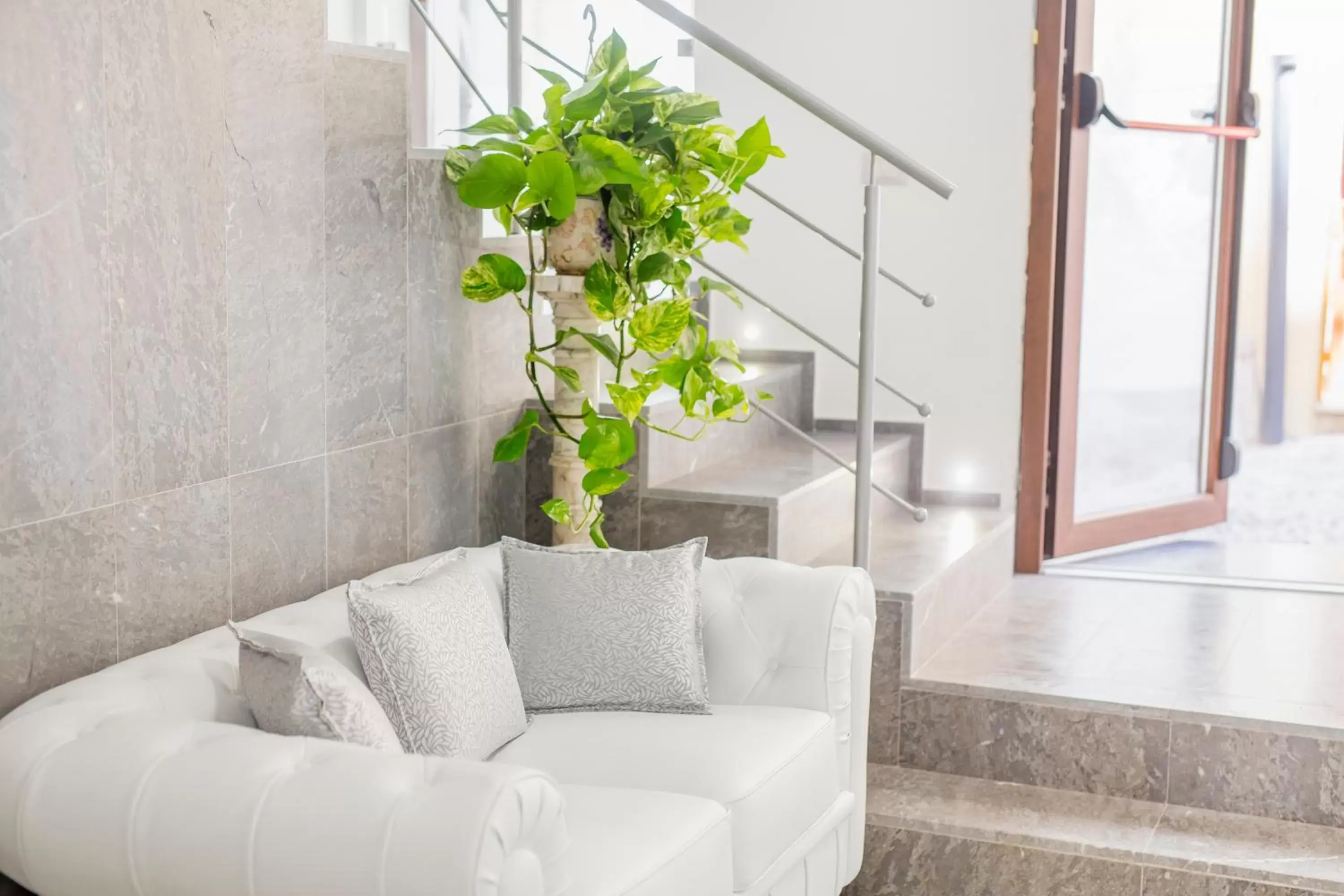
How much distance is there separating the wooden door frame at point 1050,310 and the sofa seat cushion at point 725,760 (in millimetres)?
2017

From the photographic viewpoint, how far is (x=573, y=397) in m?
3.30

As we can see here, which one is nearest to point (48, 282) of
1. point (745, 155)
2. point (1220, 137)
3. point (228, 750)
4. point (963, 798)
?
point (228, 750)

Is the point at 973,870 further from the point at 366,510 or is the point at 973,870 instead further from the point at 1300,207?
the point at 1300,207

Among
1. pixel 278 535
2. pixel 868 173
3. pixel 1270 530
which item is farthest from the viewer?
pixel 1270 530

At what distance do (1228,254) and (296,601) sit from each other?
3.40 metres

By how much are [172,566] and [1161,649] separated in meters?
2.29

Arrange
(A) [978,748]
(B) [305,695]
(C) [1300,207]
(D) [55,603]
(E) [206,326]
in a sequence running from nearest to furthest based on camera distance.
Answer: (B) [305,695] → (D) [55,603] → (E) [206,326] → (A) [978,748] → (C) [1300,207]

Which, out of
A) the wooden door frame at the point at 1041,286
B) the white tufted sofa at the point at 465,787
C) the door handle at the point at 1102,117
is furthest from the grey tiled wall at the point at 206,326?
the door handle at the point at 1102,117

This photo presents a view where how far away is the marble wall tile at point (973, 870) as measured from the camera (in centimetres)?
282

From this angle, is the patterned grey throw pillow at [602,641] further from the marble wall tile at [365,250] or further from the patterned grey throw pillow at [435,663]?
the marble wall tile at [365,250]

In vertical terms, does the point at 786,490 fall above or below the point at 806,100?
below

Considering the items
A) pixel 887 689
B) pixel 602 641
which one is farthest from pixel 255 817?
pixel 887 689

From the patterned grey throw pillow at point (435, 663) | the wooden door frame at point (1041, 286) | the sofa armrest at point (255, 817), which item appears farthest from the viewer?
the wooden door frame at point (1041, 286)

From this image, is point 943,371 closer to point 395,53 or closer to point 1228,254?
point 1228,254
